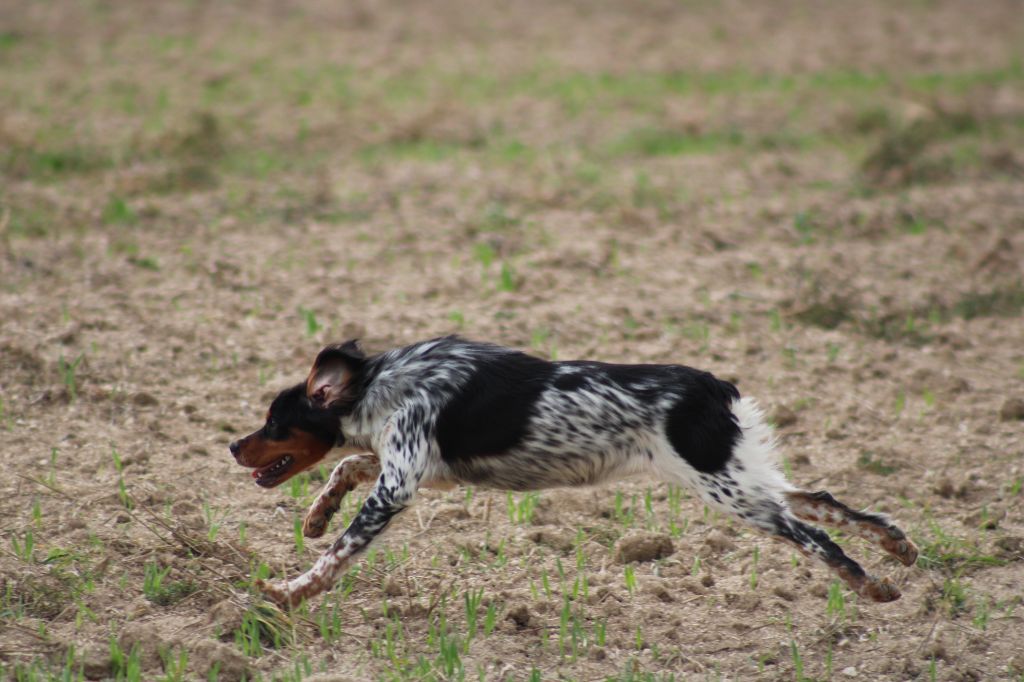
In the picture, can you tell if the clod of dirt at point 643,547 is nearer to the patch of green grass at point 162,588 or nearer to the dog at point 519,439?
the dog at point 519,439

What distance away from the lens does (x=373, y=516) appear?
17.1 ft

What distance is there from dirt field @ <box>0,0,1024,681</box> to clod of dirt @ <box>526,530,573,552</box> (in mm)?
22

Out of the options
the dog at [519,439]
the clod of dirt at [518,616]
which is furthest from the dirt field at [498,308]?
the dog at [519,439]

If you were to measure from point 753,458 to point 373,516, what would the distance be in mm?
1553

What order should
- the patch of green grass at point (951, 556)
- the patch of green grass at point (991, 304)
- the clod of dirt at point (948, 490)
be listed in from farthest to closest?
the patch of green grass at point (991, 304) → the clod of dirt at point (948, 490) → the patch of green grass at point (951, 556)

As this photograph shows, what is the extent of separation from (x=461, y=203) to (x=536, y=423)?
6179 millimetres

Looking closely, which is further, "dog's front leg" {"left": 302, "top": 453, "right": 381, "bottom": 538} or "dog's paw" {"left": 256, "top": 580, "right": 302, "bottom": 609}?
"dog's front leg" {"left": 302, "top": 453, "right": 381, "bottom": 538}

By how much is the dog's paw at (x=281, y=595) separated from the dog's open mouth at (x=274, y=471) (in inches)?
22.5

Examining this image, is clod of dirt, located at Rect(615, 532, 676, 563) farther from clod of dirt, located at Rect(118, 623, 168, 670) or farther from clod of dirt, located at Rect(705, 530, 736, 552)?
clod of dirt, located at Rect(118, 623, 168, 670)

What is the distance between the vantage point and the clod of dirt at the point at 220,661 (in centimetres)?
489

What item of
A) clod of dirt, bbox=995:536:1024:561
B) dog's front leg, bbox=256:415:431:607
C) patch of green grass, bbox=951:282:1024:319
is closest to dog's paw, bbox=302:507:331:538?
dog's front leg, bbox=256:415:431:607

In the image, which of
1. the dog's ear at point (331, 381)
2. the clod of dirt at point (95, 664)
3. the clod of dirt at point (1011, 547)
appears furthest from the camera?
the clod of dirt at point (1011, 547)

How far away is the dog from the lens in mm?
5223

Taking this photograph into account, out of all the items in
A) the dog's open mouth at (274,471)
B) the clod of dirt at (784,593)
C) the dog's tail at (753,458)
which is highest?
the dog's tail at (753,458)
